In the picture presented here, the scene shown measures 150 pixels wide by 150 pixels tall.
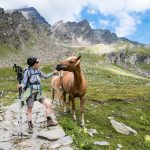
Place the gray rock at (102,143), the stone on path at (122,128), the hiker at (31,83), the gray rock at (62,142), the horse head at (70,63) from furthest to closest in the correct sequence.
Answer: the stone on path at (122,128), the horse head at (70,63), the hiker at (31,83), the gray rock at (102,143), the gray rock at (62,142)

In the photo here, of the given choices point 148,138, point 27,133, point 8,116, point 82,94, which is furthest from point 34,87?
point 148,138

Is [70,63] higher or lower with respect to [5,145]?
higher

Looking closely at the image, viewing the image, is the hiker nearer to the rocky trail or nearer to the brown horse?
the rocky trail

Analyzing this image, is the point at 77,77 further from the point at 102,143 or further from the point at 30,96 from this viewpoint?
the point at 102,143

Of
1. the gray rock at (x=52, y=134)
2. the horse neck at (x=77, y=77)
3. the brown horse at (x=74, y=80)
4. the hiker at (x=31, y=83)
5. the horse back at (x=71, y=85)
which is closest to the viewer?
the gray rock at (x=52, y=134)

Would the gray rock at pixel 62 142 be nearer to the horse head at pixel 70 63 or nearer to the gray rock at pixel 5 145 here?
the gray rock at pixel 5 145

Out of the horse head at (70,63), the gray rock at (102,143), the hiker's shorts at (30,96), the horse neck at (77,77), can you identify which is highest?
the horse head at (70,63)

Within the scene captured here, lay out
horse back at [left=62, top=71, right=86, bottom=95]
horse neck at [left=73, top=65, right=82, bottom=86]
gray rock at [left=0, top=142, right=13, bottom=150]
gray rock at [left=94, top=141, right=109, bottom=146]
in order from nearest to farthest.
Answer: gray rock at [left=0, top=142, right=13, bottom=150] → gray rock at [left=94, top=141, right=109, bottom=146] → horse neck at [left=73, top=65, right=82, bottom=86] → horse back at [left=62, top=71, right=86, bottom=95]

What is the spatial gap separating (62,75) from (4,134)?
8035 mm

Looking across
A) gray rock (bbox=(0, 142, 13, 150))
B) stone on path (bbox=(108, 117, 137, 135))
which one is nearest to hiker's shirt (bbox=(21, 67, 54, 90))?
gray rock (bbox=(0, 142, 13, 150))

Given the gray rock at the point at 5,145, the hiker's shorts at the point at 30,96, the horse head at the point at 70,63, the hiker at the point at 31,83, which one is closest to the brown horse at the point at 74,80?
the horse head at the point at 70,63

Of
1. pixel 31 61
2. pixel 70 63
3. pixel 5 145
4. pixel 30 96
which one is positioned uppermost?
pixel 31 61

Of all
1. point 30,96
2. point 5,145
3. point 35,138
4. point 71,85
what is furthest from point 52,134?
point 71,85

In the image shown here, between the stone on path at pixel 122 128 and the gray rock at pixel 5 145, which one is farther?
the stone on path at pixel 122 128
